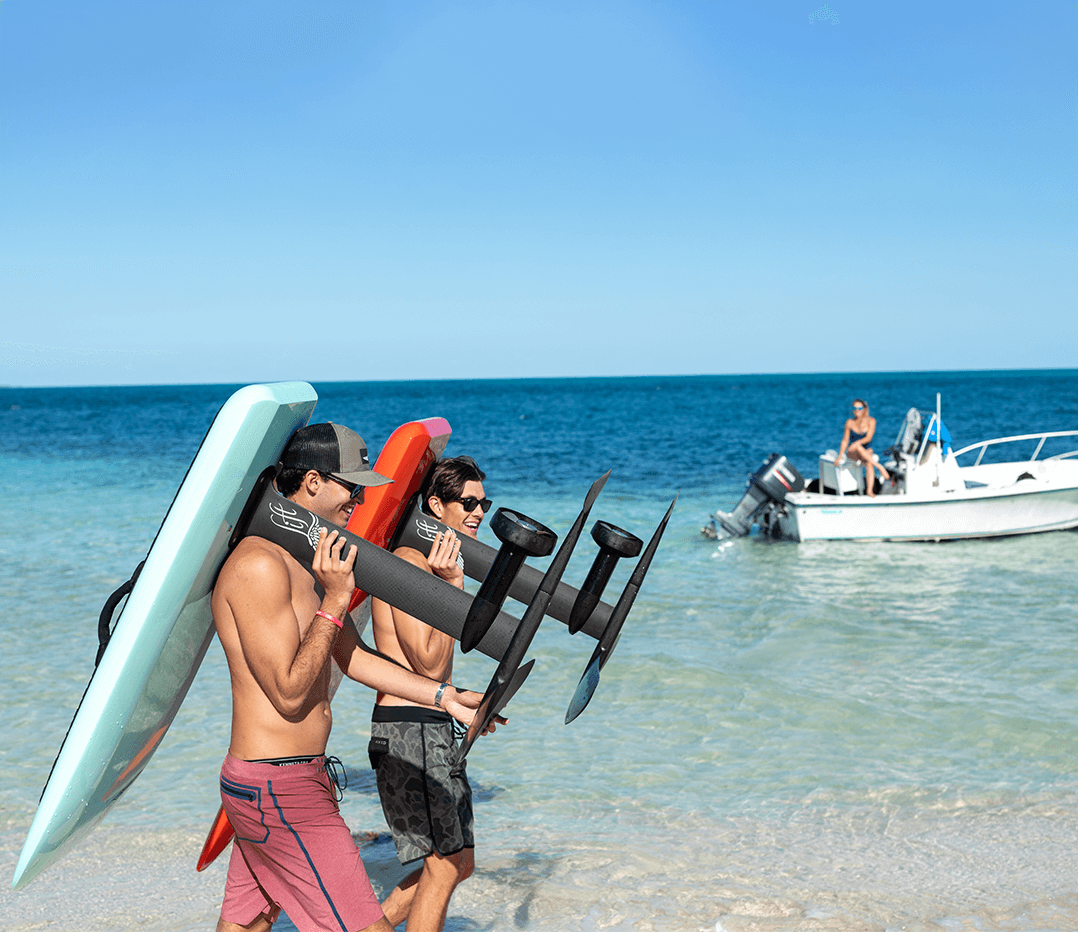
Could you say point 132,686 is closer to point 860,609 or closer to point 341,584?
point 341,584

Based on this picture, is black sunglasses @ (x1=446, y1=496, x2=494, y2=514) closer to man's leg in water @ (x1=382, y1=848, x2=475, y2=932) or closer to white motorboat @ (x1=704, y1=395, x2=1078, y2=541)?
man's leg in water @ (x1=382, y1=848, x2=475, y2=932)

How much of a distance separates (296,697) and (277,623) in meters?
0.20

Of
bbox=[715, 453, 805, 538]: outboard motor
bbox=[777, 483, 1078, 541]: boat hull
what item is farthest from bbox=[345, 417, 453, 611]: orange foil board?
bbox=[715, 453, 805, 538]: outboard motor

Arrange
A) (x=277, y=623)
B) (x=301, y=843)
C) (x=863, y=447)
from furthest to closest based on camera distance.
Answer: (x=863, y=447)
(x=301, y=843)
(x=277, y=623)

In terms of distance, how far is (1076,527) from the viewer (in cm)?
1434

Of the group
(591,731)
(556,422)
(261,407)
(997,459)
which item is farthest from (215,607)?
(556,422)

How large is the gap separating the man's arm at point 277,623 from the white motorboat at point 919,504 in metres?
12.3

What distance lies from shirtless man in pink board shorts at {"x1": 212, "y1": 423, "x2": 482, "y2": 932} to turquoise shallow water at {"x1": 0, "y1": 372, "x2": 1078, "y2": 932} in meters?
1.44

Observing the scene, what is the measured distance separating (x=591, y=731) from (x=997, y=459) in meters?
31.1

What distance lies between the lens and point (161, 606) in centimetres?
232

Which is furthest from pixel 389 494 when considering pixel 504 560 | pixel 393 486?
pixel 504 560

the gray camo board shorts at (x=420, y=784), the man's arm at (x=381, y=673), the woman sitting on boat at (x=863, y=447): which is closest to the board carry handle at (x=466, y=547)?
the man's arm at (x=381, y=673)

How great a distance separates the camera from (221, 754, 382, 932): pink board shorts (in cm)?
252

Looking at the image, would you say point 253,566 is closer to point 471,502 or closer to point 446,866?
point 471,502
